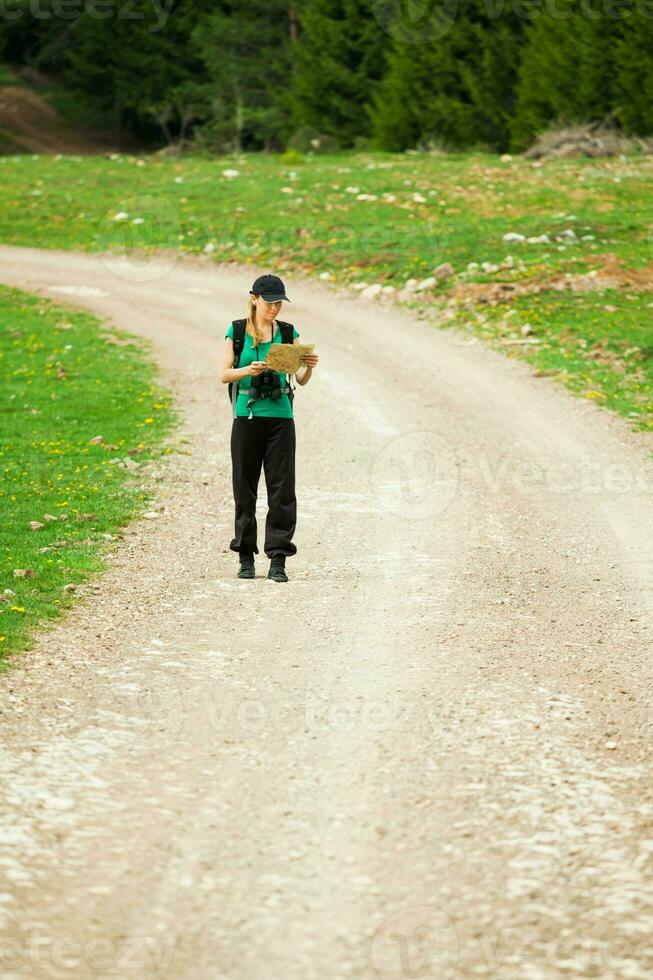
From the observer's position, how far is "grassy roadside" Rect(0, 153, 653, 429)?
20.5 metres

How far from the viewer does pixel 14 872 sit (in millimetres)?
4977

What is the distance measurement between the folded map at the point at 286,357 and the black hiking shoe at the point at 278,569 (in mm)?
1601

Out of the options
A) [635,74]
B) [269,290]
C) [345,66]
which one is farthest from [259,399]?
[345,66]

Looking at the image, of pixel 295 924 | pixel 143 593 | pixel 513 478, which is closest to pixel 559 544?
pixel 513 478

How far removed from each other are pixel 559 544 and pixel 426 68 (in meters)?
34.0

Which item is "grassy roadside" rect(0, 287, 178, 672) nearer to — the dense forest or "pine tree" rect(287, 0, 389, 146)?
the dense forest

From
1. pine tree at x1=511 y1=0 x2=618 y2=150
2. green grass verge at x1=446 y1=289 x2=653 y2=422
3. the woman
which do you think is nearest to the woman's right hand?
the woman

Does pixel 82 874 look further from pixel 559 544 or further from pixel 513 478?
pixel 513 478

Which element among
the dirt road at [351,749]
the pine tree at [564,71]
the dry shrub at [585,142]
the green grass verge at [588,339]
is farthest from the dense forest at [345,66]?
the dirt road at [351,749]

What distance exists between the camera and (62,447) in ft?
48.6

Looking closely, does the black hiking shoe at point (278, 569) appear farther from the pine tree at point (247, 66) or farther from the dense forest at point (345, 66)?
the pine tree at point (247, 66)

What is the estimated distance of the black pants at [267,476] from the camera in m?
9.34

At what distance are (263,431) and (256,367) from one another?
654mm

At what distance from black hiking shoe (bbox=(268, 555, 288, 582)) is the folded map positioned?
160 centimetres
